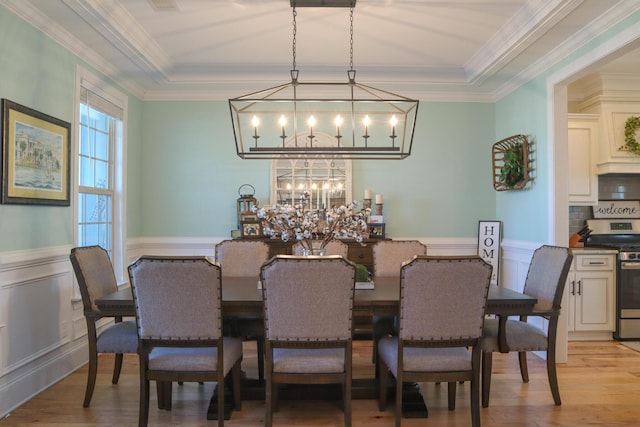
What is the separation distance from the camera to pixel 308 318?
A: 2291 millimetres

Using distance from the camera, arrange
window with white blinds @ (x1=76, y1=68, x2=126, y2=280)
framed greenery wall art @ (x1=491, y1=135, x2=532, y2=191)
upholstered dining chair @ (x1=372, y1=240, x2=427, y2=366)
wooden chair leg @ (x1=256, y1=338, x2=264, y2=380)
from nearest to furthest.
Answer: wooden chair leg @ (x1=256, y1=338, x2=264, y2=380), upholstered dining chair @ (x1=372, y1=240, x2=427, y2=366), window with white blinds @ (x1=76, y1=68, x2=126, y2=280), framed greenery wall art @ (x1=491, y1=135, x2=532, y2=191)

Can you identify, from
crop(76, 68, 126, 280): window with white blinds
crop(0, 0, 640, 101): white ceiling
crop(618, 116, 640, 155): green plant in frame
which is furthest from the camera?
crop(618, 116, 640, 155): green plant in frame

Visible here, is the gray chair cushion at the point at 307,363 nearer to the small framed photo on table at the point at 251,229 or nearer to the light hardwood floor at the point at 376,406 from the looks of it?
the light hardwood floor at the point at 376,406

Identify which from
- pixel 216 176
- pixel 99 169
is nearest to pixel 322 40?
pixel 216 176

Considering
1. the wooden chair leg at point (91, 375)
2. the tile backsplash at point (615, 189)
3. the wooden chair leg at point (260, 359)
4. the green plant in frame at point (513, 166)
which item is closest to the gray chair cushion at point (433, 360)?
the wooden chair leg at point (260, 359)

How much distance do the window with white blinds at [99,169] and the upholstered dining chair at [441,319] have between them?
277 cm

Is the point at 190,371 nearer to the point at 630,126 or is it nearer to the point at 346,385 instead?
the point at 346,385

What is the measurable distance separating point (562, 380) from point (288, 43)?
3529mm

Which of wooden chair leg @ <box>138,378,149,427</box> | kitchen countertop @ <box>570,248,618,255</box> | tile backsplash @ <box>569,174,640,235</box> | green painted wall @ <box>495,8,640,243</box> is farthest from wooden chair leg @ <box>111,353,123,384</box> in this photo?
tile backsplash @ <box>569,174,640,235</box>

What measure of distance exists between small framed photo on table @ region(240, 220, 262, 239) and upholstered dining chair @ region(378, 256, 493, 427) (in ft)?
8.03

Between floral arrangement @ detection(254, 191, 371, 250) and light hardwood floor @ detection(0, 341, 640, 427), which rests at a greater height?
floral arrangement @ detection(254, 191, 371, 250)

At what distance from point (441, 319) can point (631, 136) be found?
141 inches

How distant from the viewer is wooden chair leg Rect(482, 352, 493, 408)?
2.82m

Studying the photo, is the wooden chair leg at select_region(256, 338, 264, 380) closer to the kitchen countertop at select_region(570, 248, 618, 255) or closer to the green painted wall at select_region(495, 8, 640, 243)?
the green painted wall at select_region(495, 8, 640, 243)
